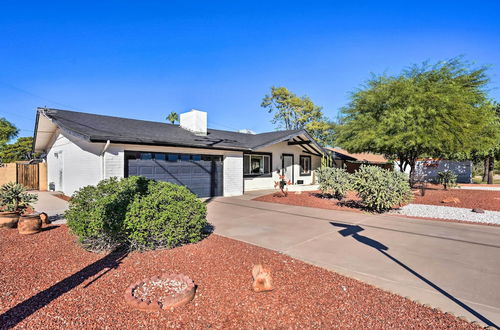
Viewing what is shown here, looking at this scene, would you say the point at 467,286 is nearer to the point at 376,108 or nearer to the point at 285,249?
the point at 285,249

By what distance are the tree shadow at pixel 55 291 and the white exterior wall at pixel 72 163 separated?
6.58 metres

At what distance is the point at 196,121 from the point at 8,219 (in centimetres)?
953

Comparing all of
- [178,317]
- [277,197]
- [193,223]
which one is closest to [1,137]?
[277,197]

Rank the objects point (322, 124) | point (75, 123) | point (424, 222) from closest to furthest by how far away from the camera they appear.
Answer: point (424, 222)
point (75, 123)
point (322, 124)

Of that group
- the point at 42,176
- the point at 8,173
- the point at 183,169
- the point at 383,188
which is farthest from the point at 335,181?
the point at 8,173

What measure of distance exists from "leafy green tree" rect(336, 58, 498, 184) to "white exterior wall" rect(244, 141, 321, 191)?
13.1ft

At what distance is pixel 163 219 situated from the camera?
16.2 feet

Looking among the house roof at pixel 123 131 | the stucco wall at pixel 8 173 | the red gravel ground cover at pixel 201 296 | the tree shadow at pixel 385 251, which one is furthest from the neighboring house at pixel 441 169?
the stucco wall at pixel 8 173

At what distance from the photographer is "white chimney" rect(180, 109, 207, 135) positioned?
595 inches

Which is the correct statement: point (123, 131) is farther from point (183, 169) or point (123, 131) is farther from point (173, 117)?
point (173, 117)

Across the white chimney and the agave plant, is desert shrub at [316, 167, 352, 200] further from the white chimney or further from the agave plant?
the agave plant

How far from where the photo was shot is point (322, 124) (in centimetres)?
3388

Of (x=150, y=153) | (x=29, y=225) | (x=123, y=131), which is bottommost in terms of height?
(x=29, y=225)

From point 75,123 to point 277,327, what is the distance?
38.3 ft
